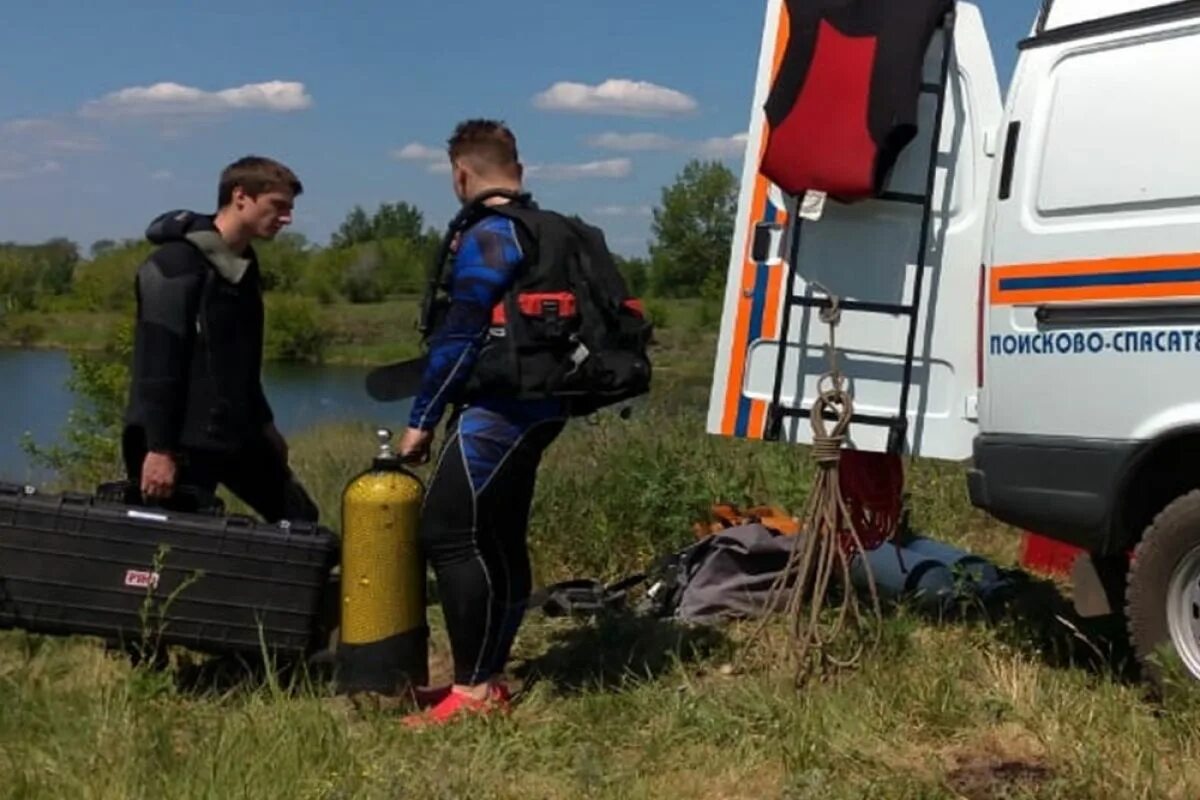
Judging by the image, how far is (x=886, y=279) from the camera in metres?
5.36

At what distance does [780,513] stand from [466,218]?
10.0ft

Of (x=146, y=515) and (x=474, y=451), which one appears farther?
(x=146, y=515)

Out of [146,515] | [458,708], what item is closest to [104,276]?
[146,515]

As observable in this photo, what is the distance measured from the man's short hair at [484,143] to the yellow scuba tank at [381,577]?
95 centimetres

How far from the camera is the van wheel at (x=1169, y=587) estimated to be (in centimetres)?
449

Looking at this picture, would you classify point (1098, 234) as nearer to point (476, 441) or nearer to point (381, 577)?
point (476, 441)

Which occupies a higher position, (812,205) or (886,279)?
(812,205)

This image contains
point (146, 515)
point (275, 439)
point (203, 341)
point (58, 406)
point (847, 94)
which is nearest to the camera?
point (146, 515)

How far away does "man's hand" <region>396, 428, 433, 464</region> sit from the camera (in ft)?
15.0

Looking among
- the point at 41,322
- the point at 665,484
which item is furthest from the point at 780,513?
the point at 41,322

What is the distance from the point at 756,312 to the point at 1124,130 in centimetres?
154

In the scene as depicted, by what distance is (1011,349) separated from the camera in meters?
4.87

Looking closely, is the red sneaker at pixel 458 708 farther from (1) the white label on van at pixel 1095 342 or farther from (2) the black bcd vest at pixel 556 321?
(1) the white label on van at pixel 1095 342

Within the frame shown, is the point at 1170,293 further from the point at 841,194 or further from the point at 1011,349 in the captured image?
the point at 841,194
